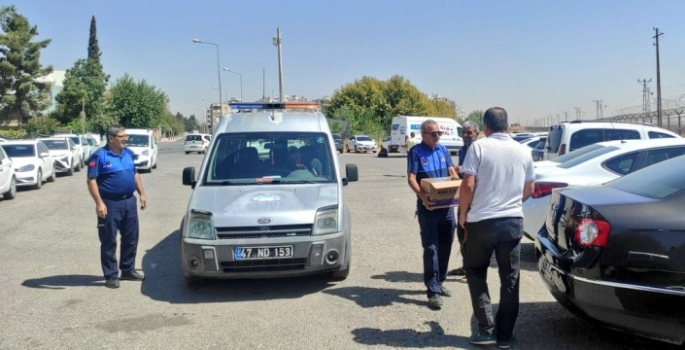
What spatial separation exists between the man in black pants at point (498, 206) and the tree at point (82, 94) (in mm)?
55913

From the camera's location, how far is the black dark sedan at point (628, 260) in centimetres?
396

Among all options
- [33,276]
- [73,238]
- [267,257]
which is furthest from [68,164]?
[267,257]

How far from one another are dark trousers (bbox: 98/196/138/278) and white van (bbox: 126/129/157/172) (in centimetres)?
1698

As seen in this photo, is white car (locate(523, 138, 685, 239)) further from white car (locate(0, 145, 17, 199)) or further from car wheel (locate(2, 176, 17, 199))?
car wheel (locate(2, 176, 17, 199))

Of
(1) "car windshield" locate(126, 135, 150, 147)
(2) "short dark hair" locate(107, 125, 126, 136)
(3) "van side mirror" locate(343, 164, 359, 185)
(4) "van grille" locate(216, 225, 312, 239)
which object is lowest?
(4) "van grille" locate(216, 225, 312, 239)

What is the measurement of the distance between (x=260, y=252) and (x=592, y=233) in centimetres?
309

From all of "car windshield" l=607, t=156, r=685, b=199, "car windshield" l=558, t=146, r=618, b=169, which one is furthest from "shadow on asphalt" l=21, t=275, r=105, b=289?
"car windshield" l=558, t=146, r=618, b=169

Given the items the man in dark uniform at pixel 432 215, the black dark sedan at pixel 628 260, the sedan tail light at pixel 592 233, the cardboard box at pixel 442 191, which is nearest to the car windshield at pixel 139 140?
the man in dark uniform at pixel 432 215

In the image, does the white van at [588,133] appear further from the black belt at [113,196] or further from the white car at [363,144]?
the white car at [363,144]

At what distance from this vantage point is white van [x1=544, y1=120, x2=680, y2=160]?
12.8 meters

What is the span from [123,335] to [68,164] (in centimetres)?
2017

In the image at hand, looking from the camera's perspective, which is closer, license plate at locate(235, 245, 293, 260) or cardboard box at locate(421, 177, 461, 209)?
cardboard box at locate(421, 177, 461, 209)

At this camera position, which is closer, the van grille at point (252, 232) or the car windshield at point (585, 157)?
the van grille at point (252, 232)

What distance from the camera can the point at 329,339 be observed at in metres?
4.99
